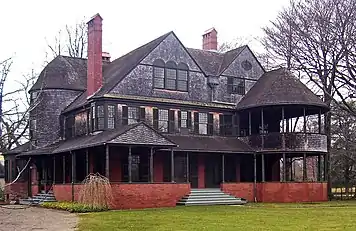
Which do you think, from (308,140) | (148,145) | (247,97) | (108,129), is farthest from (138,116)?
(308,140)

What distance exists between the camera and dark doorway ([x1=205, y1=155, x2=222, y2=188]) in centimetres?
Result: 3606

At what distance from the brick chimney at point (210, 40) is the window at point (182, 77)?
8.91 metres

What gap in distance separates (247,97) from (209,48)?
7.99 meters

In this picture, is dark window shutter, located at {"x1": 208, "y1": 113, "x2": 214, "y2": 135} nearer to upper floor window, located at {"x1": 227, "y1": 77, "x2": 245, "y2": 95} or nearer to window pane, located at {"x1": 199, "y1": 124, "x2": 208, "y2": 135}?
window pane, located at {"x1": 199, "y1": 124, "x2": 208, "y2": 135}

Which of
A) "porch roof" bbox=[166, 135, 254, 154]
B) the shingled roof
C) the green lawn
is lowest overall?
the green lawn

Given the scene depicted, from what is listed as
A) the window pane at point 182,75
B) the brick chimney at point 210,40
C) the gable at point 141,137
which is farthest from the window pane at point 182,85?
the brick chimney at point 210,40

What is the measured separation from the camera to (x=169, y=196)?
100ft

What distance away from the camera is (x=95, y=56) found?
Answer: 3478 centimetres

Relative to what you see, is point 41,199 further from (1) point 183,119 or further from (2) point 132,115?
(1) point 183,119

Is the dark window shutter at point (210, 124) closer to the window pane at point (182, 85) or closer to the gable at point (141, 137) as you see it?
the window pane at point (182, 85)

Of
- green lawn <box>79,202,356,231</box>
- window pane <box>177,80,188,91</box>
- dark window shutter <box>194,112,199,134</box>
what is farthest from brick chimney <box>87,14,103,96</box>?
green lawn <box>79,202,356,231</box>

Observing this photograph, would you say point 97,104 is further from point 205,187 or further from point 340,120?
point 340,120

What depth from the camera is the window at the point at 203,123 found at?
119 ft

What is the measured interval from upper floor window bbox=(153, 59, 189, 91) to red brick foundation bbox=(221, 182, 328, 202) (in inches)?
269
